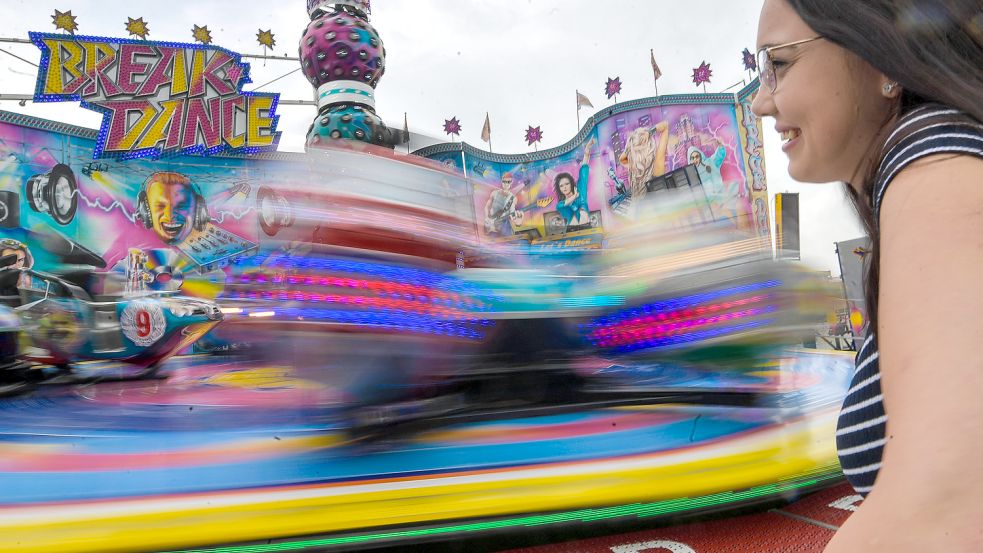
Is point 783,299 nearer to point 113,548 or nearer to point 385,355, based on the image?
point 385,355

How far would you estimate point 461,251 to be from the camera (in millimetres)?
2557

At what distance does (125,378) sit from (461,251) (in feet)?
12.6

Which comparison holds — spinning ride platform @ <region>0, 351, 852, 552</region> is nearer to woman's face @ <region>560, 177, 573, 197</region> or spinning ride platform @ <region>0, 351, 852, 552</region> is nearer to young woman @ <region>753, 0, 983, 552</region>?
young woman @ <region>753, 0, 983, 552</region>

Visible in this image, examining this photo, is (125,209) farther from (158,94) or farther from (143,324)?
(143,324)

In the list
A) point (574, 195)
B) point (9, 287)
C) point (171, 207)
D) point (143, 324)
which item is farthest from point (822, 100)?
point (574, 195)

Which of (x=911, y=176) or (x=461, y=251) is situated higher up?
(x=461, y=251)

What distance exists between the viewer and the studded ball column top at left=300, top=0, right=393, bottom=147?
13.2 feet

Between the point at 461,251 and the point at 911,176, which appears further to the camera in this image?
the point at 461,251

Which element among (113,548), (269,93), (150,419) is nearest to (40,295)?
(150,419)

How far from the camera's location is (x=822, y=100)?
538 mm

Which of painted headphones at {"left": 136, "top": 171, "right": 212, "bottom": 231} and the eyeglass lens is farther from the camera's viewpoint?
painted headphones at {"left": 136, "top": 171, "right": 212, "bottom": 231}

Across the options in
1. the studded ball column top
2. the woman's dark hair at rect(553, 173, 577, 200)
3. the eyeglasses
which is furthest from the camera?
the woman's dark hair at rect(553, 173, 577, 200)

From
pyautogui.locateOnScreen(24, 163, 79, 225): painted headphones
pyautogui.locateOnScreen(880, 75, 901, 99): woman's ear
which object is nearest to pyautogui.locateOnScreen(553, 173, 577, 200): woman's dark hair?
pyautogui.locateOnScreen(24, 163, 79, 225): painted headphones

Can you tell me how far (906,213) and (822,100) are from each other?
215mm
